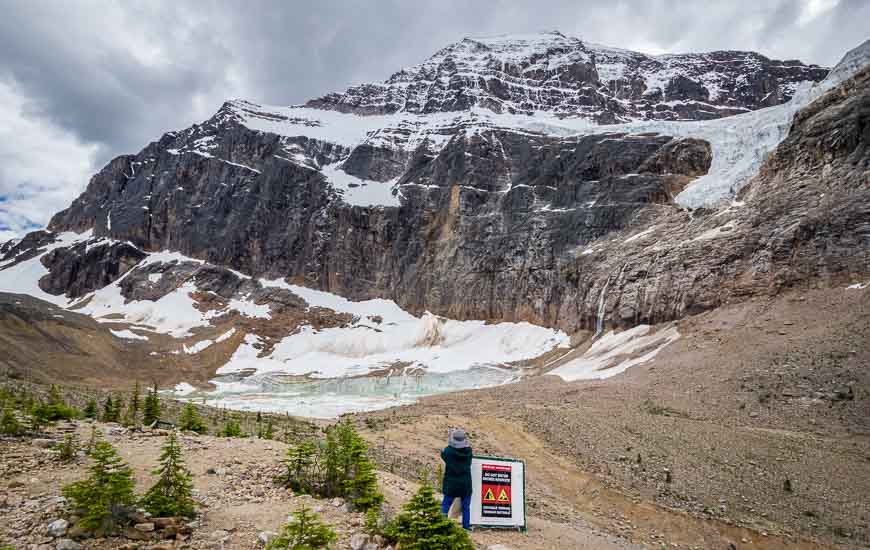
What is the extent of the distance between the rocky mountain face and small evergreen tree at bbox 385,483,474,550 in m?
36.4

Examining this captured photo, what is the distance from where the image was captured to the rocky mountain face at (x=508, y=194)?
133ft

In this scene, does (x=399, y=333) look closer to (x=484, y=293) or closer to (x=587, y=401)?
(x=484, y=293)

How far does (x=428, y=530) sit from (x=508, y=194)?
269ft

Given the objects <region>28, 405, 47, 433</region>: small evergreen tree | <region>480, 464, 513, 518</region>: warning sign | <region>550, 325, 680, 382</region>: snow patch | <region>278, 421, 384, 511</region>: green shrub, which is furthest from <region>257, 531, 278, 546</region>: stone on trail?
<region>550, 325, 680, 382</region>: snow patch

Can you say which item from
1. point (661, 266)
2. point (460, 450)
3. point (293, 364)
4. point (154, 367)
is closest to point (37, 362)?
point (154, 367)

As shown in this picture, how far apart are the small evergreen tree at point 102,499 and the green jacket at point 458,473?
162 inches

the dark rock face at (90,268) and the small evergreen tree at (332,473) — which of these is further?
the dark rock face at (90,268)

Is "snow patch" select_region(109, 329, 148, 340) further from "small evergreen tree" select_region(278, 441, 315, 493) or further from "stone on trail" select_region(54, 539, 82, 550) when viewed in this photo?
"stone on trail" select_region(54, 539, 82, 550)

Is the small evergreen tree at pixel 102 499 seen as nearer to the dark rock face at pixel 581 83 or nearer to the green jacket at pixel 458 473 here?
the green jacket at pixel 458 473

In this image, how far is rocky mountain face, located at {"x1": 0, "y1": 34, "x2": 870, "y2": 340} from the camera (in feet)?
133

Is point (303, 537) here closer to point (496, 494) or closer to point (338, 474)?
point (338, 474)

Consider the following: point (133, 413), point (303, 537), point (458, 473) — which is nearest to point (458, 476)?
point (458, 473)

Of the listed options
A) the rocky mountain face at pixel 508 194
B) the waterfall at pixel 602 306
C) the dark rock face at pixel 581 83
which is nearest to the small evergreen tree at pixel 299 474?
the rocky mountain face at pixel 508 194

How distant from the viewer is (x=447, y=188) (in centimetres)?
9494
